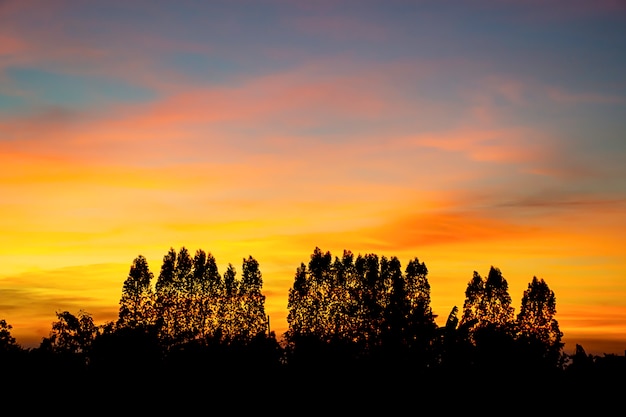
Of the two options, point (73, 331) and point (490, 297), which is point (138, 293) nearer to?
point (73, 331)

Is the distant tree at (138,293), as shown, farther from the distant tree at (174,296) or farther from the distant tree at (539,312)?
the distant tree at (539,312)

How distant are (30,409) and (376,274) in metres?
53.2

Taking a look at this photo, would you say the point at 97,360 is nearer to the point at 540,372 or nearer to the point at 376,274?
the point at 540,372

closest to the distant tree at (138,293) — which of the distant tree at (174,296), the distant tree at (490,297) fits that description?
the distant tree at (174,296)

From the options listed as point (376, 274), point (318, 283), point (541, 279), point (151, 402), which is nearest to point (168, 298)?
point (318, 283)

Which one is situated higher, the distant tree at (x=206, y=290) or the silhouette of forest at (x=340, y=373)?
the distant tree at (x=206, y=290)

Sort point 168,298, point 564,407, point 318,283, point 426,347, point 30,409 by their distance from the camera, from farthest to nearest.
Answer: point 318,283
point 168,298
point 426,347
point 30,409
point 564,407

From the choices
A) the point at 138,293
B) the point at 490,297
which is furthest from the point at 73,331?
the point at 490,297

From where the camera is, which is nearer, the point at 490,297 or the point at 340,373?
the point at 340,373

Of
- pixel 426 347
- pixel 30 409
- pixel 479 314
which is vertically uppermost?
pixel 479 314

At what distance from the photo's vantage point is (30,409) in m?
49.1

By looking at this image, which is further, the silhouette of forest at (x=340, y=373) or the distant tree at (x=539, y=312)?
the distant tree at (x=539, y=312)


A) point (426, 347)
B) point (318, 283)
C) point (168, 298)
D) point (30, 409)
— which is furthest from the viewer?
point (318, 283)

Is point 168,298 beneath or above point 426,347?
above
